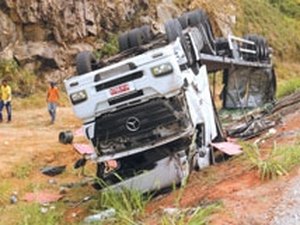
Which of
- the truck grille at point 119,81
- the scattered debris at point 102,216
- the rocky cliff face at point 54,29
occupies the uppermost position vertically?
the rocky cliff face at point 54,29

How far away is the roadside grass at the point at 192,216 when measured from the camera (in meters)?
6.14

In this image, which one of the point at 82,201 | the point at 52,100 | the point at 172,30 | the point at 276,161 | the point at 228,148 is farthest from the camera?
the point at 52,100

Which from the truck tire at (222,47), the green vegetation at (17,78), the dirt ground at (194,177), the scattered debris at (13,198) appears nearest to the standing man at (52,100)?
the dirt ground at (194,177)

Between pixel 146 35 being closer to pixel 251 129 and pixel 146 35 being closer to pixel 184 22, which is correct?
pixel 184 22

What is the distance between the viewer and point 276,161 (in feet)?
24.5

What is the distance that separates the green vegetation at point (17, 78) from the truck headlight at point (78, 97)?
47.5 feet

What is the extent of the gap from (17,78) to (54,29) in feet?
8.33

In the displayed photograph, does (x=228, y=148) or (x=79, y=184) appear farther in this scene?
(x=79, y=184)

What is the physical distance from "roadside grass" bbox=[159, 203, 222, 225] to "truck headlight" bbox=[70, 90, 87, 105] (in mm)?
2547

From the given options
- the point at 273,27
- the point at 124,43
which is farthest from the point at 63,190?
the point at 273,27

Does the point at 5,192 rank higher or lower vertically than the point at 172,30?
lower

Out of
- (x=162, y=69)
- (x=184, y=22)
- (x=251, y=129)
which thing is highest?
(x=184, y=22)

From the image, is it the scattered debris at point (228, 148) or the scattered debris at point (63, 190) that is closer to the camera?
the scattered debris at point (228, 148)

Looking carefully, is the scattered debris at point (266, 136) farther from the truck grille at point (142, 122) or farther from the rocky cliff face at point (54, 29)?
the rocky cliff face at point (54, 29)
